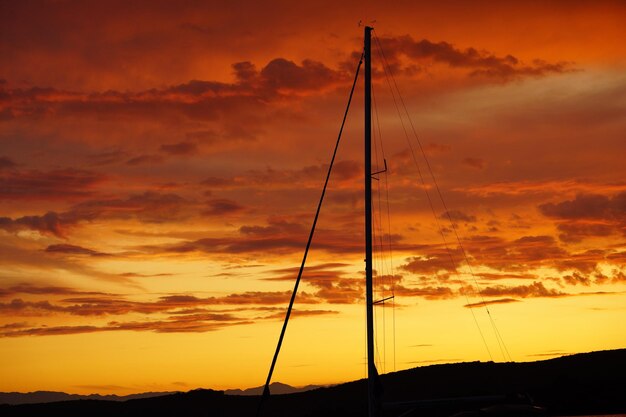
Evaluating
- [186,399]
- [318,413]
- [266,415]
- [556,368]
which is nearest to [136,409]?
[186,399]

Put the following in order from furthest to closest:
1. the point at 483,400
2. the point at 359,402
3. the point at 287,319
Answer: the point at 359,402 < the point at 287,319 < the point at 483,400

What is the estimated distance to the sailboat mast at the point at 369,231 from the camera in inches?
1352

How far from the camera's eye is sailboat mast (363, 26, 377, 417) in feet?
113

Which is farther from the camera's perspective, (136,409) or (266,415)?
(136,409)

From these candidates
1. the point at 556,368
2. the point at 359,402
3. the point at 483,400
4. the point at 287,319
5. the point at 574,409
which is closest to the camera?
the point at 483,400

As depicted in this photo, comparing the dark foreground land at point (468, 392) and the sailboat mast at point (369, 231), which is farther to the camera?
the dark foreground land at point (468, 392)

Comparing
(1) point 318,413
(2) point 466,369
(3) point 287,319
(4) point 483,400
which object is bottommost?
(4) point 483,400

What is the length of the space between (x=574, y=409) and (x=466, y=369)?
2458 cm

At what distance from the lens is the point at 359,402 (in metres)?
134

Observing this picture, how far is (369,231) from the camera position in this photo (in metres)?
35.9

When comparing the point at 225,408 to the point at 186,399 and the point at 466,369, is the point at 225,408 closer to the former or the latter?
the point at 186,399

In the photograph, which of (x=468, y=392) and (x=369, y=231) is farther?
(x=468, y=392)

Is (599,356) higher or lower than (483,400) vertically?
higher

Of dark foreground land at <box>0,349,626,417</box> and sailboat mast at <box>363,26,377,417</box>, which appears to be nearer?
sailboat mast at <box>363,26,377,417</box>
